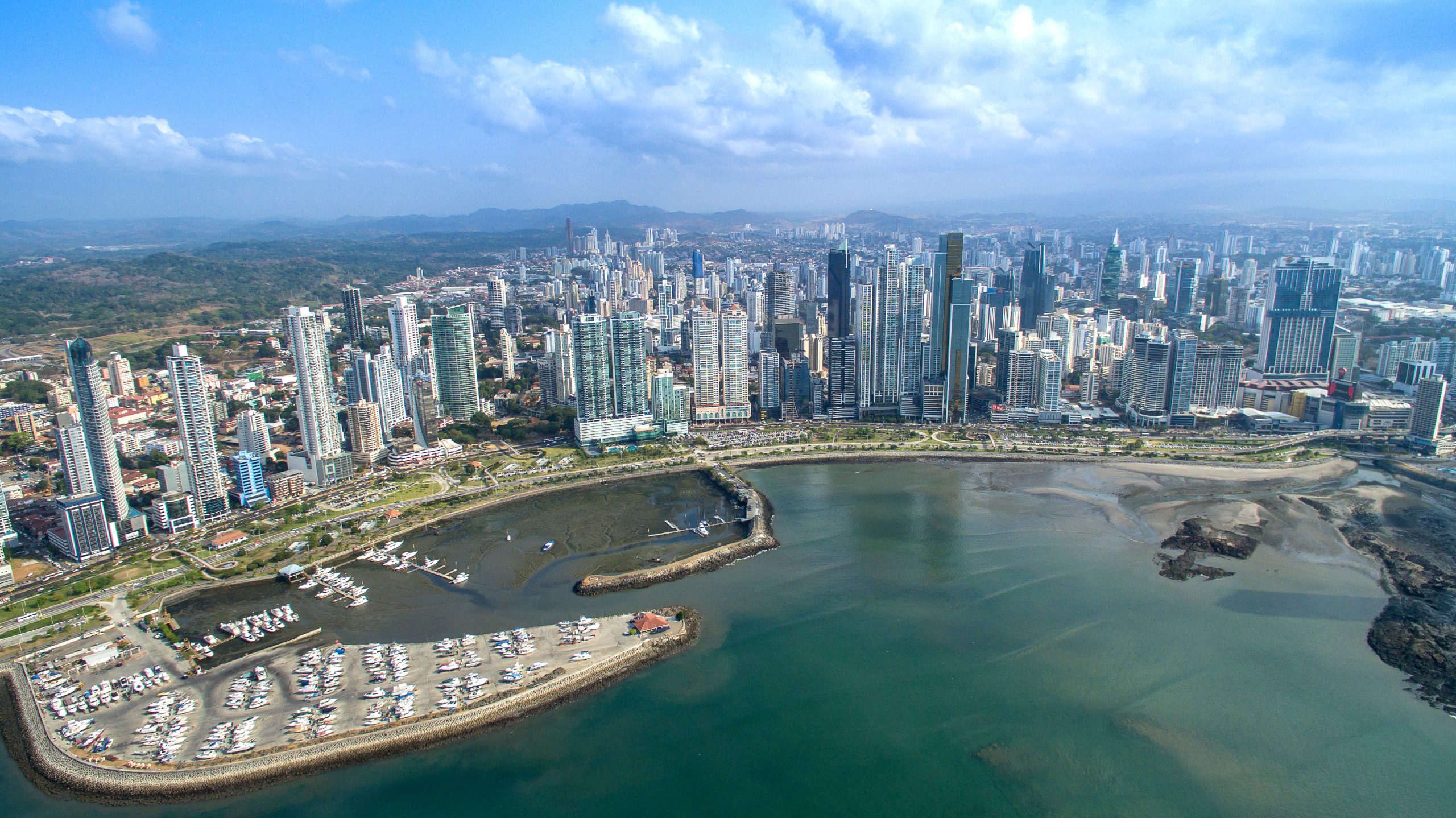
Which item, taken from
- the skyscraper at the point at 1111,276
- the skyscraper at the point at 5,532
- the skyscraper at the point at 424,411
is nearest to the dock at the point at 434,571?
the skyscraper at the point at 5,532

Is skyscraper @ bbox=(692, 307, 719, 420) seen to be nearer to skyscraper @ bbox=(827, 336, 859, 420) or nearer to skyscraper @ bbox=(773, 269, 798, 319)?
skyscraper @ bbox=(827, 336, 859, 420)

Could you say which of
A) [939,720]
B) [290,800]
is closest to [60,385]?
[290,800]

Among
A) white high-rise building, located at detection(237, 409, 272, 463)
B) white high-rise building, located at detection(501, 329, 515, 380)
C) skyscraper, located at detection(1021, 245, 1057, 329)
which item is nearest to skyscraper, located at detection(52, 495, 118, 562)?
white high-rise building, located at detection(237, 409, 272, 463)

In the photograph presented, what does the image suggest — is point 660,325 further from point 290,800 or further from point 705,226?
point 705,226

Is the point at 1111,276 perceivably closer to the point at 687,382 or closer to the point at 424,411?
the point at 687,382

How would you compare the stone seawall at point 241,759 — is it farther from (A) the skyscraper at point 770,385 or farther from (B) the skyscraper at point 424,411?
(A) the skyscraper at point 770,385
